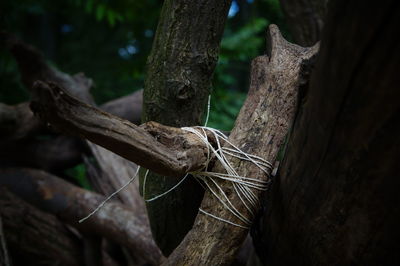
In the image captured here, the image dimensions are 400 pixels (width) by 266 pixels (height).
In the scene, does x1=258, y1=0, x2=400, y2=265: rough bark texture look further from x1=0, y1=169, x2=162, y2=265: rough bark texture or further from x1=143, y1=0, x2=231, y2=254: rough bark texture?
x1=0, y1=169, x2=162, y2=265: rough bark texture

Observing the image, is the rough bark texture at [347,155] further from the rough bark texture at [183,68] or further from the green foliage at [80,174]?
the green foliage at [80,174]

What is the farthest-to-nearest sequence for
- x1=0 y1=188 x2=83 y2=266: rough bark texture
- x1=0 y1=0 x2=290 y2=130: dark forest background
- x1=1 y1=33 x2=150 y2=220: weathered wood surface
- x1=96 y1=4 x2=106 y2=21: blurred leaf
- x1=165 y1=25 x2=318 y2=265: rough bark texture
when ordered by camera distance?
x1=96 y1=4 x2=106 y2=21: blurred leaf < x1=0 y1=0 x2=290 y2=130: dark forest background < x1=1 y1=33 x2=150 y2=220: weathered wood surface < x1=0 y1=188 x2=83 y2=266: rough bark texture < x1=165 y1=25 x2=318 y2=265: rough bark texture

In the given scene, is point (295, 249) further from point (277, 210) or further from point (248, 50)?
point (248, 50)

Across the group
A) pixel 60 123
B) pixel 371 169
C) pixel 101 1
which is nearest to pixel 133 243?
pixel 60 123

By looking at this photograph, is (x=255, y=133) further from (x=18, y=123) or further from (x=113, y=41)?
(x=113, y=41)

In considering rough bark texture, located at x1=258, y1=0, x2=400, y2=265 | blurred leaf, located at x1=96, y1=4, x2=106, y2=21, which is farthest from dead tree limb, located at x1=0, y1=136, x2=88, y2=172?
rough bark texture, located at x1=258, y1=0, x2=400, y2=265
